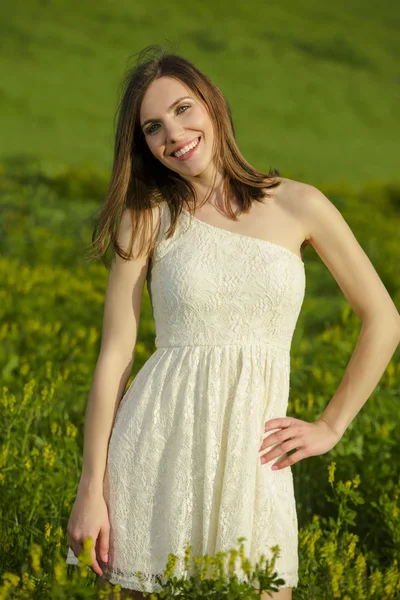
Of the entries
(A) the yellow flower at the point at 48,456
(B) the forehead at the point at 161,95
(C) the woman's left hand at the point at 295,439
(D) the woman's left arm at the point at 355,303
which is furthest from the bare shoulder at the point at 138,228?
(A) the yellow flower at the point at 48,456

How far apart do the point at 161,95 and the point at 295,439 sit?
1025 mm

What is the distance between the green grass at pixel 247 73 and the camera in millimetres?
22531

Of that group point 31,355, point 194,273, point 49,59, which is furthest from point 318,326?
point 49,59

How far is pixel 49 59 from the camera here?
2598 cm

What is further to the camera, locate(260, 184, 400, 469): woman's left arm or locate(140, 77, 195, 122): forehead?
locate(140, 77, 195, 122): forehead

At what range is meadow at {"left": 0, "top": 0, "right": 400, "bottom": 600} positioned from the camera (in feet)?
12.0

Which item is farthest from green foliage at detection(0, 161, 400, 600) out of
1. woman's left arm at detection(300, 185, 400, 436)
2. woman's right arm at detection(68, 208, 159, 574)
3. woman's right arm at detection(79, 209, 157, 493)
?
woman's left arm at detection(300, 185, 400, 436)

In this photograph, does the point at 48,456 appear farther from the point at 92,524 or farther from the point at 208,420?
the point at 208,420

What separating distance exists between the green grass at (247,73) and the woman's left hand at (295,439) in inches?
677

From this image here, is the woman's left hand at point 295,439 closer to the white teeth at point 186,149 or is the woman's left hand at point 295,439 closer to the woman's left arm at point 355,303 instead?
the woman's left arm at point 355,303

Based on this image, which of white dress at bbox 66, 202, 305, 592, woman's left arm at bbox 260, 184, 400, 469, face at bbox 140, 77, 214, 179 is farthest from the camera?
face at bbox 140, 77, 214, 179

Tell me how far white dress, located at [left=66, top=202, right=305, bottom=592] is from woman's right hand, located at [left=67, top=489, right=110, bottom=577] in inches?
1.0

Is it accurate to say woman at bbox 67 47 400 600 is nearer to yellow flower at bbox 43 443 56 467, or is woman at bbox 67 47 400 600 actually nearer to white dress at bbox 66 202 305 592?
white dress at bbox 66 202 305 592

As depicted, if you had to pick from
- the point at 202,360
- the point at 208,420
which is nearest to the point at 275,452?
the point at 208,420
